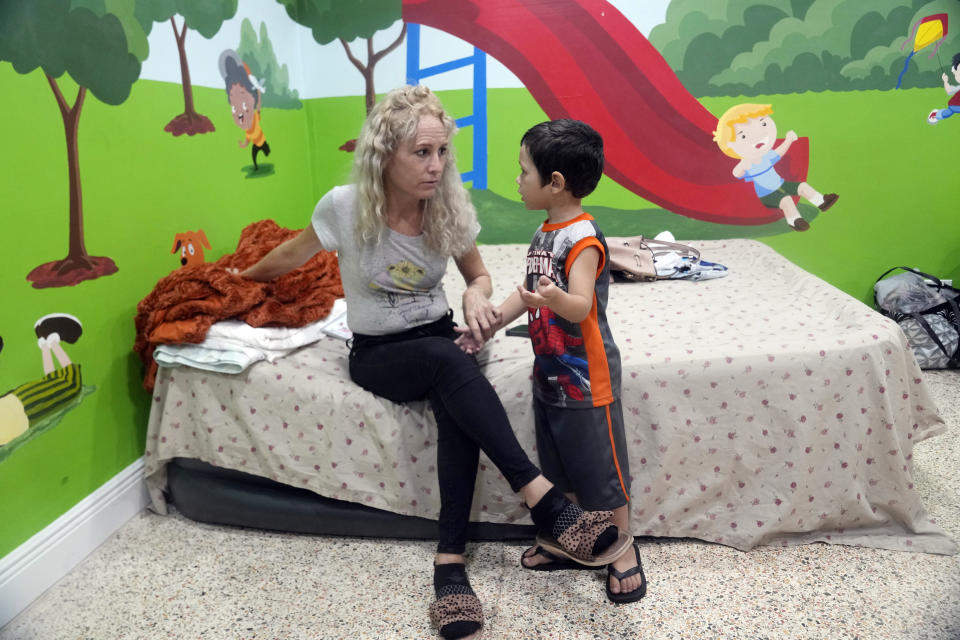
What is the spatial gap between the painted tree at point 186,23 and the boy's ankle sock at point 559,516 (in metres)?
1.68

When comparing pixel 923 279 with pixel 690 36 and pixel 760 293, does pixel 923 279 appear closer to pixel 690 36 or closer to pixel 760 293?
pixel 760 293

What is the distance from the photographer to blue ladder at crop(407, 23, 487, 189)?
9.81ft

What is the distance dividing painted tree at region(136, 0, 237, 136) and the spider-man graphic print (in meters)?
1.41

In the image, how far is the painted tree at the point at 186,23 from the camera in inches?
76.9

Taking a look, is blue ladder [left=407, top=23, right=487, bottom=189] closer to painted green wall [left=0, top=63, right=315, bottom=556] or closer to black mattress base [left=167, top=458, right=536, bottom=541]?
painted green wall [left=0, top=63, right=315, bottom=556]

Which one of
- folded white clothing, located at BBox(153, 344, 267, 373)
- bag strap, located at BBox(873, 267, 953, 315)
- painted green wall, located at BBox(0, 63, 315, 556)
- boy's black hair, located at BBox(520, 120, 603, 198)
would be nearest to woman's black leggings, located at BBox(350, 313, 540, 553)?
folded white clothing, located at BBox(153, 344, 267, 373)

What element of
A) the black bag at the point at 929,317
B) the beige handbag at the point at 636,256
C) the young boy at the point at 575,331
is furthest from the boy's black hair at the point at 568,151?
the black bag at the point at 929,317

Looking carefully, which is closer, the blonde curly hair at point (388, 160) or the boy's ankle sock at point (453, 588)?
the boy's ankle sock at point (453, 588)

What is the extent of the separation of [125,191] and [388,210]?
0.87 metres

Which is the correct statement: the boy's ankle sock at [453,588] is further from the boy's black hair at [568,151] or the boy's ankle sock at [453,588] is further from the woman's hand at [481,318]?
the boy's black hair at [568,151]

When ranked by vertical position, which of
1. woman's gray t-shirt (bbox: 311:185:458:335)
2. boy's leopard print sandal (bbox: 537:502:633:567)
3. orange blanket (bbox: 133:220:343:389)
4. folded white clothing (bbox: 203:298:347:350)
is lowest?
boy's leopard print sandal (bbox: 537:502:633:567)

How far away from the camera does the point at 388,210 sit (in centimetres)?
159

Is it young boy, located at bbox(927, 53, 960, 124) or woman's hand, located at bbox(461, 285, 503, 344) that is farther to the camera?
young boy, located at bbox(927, 53, 960, 124)

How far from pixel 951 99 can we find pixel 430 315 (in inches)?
106
